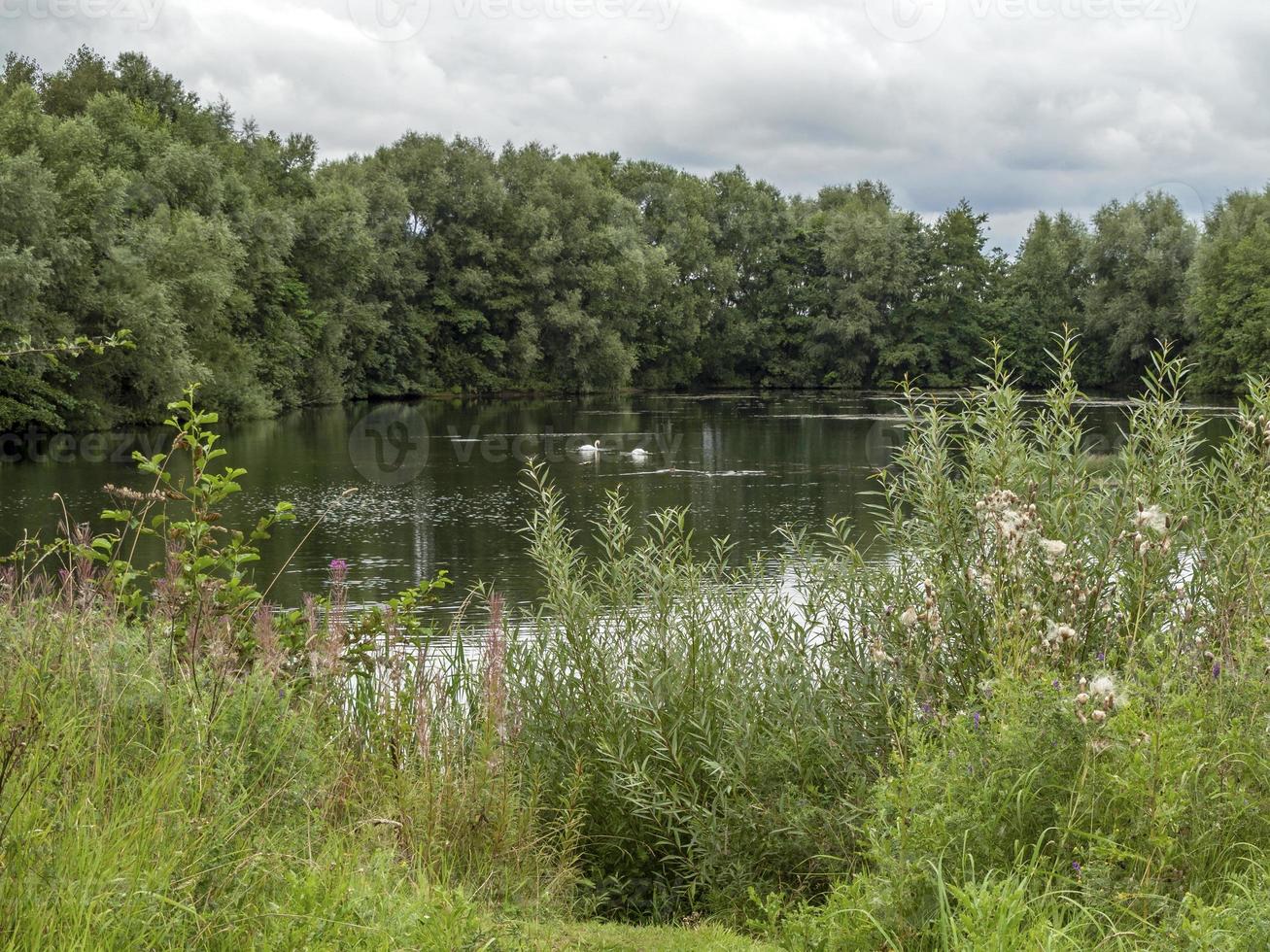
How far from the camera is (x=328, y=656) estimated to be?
4.90 m

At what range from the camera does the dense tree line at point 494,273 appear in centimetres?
3444

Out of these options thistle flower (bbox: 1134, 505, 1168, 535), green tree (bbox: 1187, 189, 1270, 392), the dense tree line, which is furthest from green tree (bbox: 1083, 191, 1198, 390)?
thistle flower (bbox: 1134, 505, 1168, 535)

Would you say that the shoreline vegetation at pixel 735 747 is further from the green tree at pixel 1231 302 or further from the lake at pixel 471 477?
the green tree at pixel 1231 302

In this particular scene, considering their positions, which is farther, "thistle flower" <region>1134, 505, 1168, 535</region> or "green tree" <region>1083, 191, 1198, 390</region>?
"green tree" <region>1083, 191, 1198, 390</region>

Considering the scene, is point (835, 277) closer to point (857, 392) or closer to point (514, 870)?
point (857, 392)

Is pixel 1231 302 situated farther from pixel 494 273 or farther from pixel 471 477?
pixel 471 477

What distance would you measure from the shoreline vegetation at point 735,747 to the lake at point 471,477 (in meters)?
5.26

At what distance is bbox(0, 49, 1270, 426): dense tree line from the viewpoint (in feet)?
113

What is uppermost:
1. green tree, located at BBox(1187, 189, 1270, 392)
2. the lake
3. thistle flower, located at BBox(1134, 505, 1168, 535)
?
green tree, located at BBox(1187, 189, 1270, 392)

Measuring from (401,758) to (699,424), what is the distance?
40118 mm

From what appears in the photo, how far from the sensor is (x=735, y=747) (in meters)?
4.59

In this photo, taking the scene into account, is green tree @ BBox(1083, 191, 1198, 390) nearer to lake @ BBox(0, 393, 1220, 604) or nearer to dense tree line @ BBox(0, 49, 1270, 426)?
dense tree line @ BBox(0, 49, 1270, 426)

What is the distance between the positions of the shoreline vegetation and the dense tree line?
2831 cm

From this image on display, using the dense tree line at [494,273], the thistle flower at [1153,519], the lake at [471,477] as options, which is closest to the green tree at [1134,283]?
the dense tree line at [494,273]
